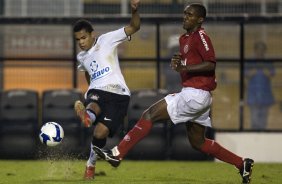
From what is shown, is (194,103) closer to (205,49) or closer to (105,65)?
(205,49)

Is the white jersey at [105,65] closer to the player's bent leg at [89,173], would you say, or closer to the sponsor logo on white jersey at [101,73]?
the sponsor logo on white jersey at [101,73]

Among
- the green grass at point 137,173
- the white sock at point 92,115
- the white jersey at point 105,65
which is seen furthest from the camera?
the green grass at point 137,173

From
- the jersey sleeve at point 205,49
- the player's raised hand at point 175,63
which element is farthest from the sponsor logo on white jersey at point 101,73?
the jersey sleeve at point 205,49

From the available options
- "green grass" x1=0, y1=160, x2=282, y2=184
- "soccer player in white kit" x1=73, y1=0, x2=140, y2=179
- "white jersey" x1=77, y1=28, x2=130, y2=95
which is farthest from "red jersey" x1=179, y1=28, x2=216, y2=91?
"green grass" x1=0, y1=160, x2=282, y2=184

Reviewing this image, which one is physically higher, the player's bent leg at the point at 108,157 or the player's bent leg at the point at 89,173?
the player's bent leg at the point at 108,157

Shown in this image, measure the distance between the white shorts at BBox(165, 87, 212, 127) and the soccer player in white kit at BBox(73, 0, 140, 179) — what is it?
847mm

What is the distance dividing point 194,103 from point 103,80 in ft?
4.66

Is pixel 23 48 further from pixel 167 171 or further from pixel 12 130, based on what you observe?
pixel 167 171

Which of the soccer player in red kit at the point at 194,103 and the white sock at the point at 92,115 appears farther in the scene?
the white sock at the point at 92,115

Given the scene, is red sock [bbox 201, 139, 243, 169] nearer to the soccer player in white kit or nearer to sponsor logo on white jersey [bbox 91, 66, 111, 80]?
the soccer player in white kit

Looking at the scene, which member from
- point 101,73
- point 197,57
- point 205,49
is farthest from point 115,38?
point 205,49

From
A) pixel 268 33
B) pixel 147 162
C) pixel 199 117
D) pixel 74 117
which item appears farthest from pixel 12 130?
pixel 199 117

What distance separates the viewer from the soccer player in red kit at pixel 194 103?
1238cm

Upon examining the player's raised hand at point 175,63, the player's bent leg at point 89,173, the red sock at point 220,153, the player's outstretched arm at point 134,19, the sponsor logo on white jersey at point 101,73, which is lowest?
the player's bent leg at point 89,173
